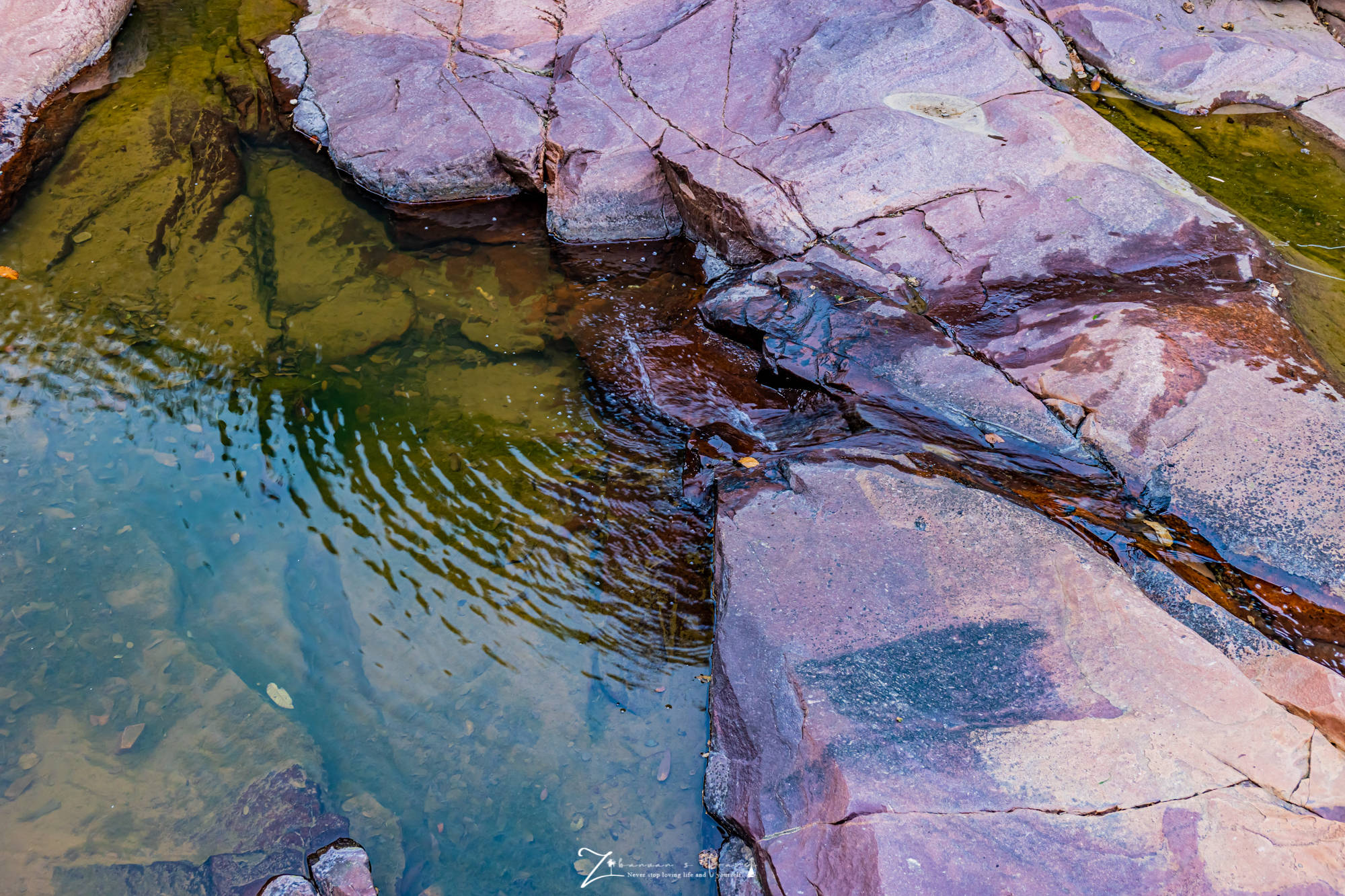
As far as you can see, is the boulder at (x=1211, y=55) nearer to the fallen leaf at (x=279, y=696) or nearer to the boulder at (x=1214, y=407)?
the boulder at (x=1214, y=407)

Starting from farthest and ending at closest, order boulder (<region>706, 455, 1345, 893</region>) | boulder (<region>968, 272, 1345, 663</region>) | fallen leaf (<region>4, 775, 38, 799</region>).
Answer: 1. boulder (<region>968, 272, 1345, 663</region>)
2. fallen leaf (<region>4, 775, 38, 799</region>)
3. boulder (<region>706, 455, 1345, 893</region>)

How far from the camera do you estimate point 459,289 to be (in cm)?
530

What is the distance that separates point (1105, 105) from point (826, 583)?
5305 mm

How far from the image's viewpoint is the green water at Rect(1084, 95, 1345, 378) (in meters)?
4.81

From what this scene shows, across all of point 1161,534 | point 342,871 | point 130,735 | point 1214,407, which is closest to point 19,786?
point 130,735

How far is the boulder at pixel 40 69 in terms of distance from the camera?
6.07 metres

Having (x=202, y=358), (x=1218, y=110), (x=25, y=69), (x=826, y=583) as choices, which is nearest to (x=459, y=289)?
(x=202, y=358)

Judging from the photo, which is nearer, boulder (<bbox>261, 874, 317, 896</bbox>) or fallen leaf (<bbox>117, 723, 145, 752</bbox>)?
boulder (<bbox>261, 874, 317, 896</bbox>)

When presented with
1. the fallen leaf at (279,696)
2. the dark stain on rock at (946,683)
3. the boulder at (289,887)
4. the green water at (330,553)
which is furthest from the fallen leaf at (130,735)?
the dark stain on rock at (946,683)

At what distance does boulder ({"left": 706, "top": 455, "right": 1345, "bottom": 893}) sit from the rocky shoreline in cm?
1

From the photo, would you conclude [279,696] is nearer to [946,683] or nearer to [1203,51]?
[946,683]

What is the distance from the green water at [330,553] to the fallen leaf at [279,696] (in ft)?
0.04

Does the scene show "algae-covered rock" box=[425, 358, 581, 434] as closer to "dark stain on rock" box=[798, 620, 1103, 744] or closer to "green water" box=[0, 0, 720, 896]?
"green water" box=[0, 0, 720, 896]

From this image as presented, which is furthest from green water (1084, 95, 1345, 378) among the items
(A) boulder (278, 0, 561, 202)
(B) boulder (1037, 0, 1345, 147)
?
(A) boulder (278, 0, 561, 202)
